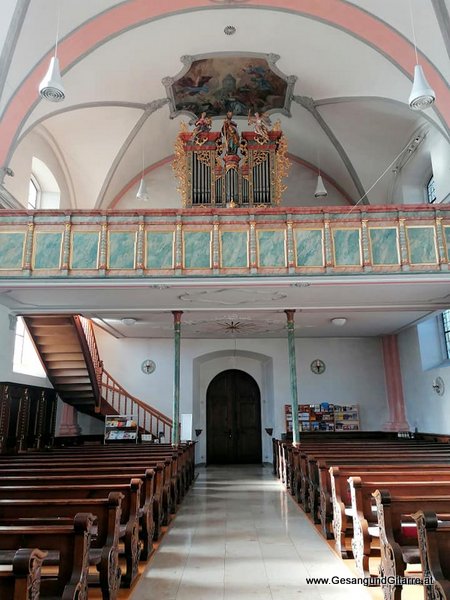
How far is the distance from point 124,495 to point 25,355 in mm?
11032

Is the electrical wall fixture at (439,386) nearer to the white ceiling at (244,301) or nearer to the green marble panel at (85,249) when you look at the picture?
the white ceiling at (244,301)

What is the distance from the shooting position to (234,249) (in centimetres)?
1095

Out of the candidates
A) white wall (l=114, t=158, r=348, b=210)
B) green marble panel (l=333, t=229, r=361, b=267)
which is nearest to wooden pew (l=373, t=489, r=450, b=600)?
green marble panel (l=333, t=229, r=361, b=267)

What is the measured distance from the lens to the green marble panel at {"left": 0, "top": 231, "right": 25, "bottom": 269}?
10695 millimetres

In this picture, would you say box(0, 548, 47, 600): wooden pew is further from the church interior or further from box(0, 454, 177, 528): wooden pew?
box(0, 454, 177, 528): wooden pew

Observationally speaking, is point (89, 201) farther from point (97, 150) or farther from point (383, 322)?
point (383, 322)

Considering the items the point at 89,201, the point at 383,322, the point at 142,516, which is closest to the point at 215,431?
the point at 383,322

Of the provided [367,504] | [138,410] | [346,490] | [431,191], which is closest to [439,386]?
[431,191]

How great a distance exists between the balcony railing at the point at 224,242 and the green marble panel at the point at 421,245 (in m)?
0.02

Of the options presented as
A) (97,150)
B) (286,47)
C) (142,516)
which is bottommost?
(142,516)

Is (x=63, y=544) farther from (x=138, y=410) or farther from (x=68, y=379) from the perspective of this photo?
(x=138, y=410)

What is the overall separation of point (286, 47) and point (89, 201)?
7.80 metres

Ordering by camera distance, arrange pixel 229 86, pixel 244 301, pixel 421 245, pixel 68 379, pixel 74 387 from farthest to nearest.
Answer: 1. pixel 74 387
2. pixel 68 379
3. pixel 229 86
4. pixel 244 301
5. pixel 421 245

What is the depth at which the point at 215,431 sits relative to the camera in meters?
20.1
